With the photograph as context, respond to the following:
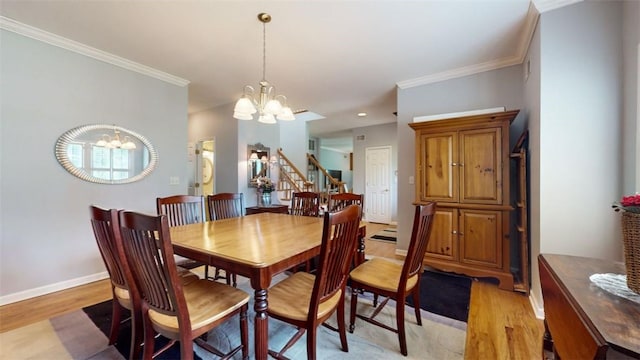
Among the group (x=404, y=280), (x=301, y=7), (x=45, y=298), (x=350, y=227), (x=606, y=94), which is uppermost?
(x=301, y=7)

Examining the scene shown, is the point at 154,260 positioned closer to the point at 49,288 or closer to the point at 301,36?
the point at 301,36

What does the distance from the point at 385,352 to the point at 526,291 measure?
1796mm

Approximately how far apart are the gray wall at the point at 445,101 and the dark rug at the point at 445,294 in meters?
0.89

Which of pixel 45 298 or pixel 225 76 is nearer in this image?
pixel 45 298

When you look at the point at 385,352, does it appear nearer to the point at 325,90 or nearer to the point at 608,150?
the point at 608,150

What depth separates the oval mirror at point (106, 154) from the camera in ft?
9.04

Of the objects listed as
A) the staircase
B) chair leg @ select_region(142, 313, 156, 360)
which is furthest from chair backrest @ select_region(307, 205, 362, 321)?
the staircase

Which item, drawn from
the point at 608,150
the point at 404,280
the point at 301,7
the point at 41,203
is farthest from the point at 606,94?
the point at 41,203

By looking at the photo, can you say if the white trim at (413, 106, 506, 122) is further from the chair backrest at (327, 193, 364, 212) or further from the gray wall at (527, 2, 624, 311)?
the chair backrest at (327, 193, 364, 212)

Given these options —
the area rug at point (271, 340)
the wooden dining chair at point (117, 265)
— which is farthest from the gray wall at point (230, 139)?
the wooden dining chair at point (117, 265)

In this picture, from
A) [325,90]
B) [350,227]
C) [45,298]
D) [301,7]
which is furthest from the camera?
[325,90]

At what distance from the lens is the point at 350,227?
141cm

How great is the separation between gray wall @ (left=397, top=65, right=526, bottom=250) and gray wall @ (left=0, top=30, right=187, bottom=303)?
3.68 metres

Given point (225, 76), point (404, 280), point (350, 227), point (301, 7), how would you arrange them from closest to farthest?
point (350, 227)
point (404, 280)
point (301, 7)
point (225, 76)
